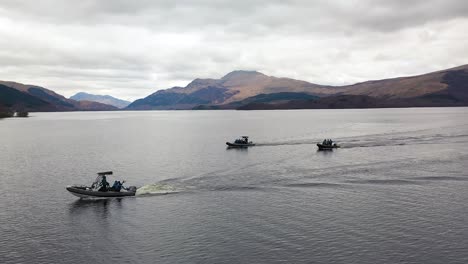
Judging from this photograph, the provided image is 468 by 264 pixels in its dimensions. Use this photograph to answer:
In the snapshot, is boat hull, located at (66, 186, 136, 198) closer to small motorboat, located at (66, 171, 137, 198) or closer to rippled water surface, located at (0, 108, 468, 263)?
small motorboat, located at (66, 171, 137, 198)

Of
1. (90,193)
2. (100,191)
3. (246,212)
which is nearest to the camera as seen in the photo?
(246,212)

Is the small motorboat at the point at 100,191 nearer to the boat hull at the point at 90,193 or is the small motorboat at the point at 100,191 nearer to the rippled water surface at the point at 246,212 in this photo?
the boat hull at the point at 90,193

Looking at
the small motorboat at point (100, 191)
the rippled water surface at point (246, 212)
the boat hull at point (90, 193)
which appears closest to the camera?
the rippled water surface at point (246, 212)

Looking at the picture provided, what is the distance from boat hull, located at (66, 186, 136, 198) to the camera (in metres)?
68.6

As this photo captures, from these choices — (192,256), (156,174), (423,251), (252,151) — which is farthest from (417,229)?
(252,151)

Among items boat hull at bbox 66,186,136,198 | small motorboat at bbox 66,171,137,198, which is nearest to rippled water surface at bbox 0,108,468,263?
boat hull at bbox 66,186,136,198

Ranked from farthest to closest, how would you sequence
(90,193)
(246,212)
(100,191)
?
(100,191)
(90,193)
(246,212)

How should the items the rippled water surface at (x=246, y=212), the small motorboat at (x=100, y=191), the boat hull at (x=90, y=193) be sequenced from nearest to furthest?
1. the rippled water surface at (x=246, y=212)
2. the boat hull at (x=90, y=193)
3. the small motorboat at (x=100, y=191)

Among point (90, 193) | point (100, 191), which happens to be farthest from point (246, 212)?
point (90, 193)

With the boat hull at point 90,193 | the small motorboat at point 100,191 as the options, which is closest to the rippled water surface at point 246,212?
the boat hull at point 90,193

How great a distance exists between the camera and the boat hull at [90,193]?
68562 mm

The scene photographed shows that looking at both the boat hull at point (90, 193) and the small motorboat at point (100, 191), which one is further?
the small motorboat at point (100, 191)

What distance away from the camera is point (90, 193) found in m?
69.1

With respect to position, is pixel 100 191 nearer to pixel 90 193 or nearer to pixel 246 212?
pixel 90 193
